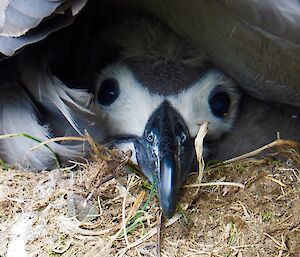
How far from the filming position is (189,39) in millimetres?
2957

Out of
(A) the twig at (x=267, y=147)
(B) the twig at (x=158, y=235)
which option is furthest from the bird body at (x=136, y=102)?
(B) the twig at (x=158, y=235)

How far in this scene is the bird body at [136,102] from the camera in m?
2.84

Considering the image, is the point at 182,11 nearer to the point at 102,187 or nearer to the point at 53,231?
the point at 102,187

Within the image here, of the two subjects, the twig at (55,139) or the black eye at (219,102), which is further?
the black eye at (219,102)

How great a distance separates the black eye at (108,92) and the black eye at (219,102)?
336mm

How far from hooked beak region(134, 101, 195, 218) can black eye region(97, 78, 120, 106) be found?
0.26m

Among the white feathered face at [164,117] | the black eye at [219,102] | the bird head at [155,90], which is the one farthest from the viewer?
the black eye at [219,102]

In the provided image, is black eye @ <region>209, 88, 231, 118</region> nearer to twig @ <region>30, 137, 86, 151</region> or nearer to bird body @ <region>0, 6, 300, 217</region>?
Answer: bird body @ <region>0, 6, 300, 217</region>

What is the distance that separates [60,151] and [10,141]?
0.22m

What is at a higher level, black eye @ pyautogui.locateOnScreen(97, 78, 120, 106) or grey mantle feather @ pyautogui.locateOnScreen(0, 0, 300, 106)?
grey mantle feather @ pyautogui.locateOnScreen(0, 0, 300, 106)

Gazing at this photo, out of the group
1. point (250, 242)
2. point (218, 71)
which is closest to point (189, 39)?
point (218, 71)

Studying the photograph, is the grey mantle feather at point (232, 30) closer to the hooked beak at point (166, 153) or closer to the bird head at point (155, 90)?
the bird head at point (155, 90)

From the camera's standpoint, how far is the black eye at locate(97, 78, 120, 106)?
9.98ft

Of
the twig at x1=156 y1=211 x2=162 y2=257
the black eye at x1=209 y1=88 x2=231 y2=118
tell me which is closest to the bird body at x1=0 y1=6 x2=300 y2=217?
the black eye at x1=209 y1=88 x2=231 y2=118
